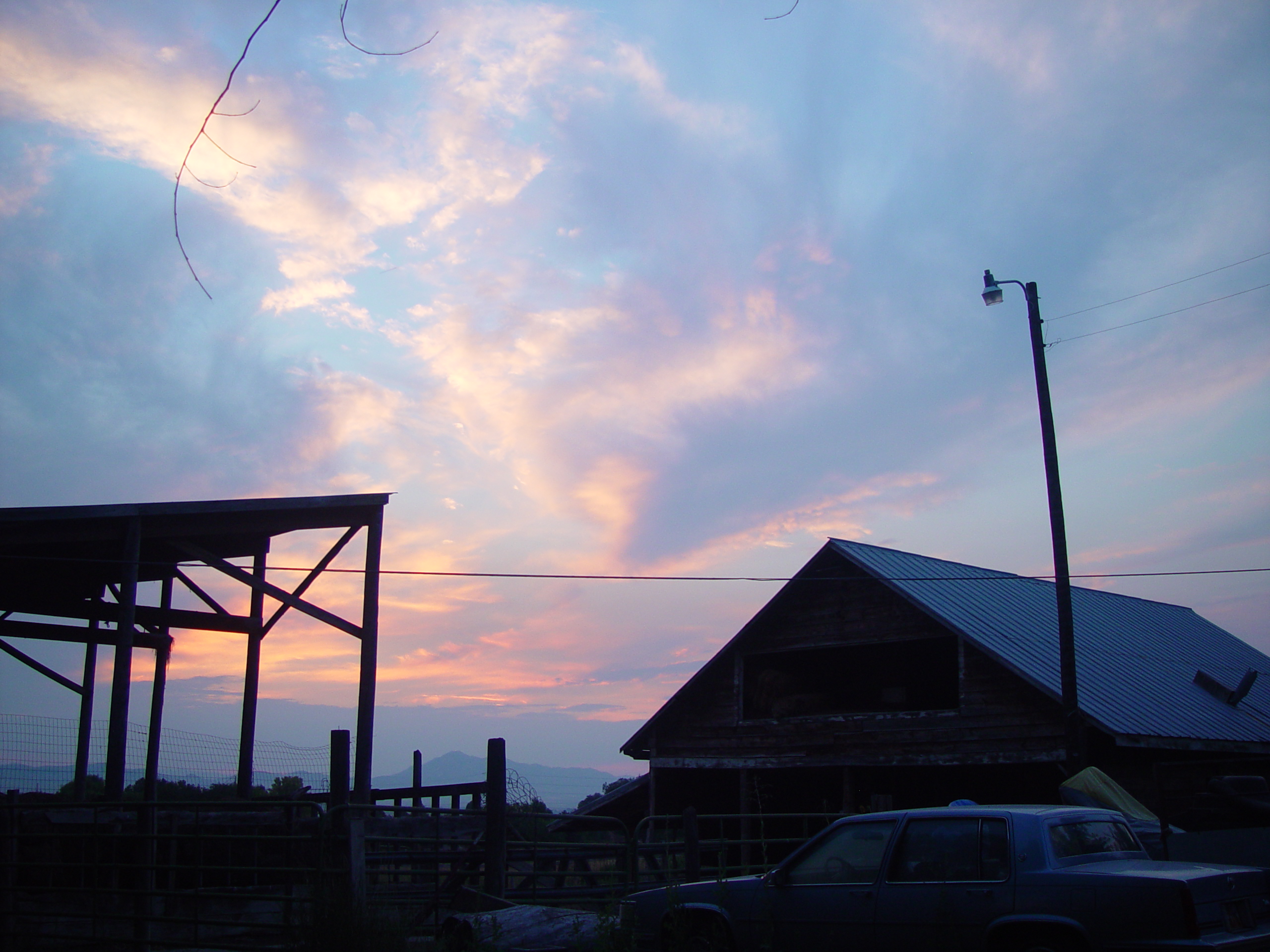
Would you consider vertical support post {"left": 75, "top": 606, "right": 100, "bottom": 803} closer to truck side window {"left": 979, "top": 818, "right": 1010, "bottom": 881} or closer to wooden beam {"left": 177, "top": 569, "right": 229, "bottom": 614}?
wooden beam {"left": 177, "top": 569, "right": 229, "bottom": 614}

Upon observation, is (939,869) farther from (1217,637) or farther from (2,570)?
(1217,637)

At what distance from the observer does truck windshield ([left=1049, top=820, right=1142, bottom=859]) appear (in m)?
6.82

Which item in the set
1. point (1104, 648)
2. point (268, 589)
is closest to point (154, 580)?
point (268, 589)

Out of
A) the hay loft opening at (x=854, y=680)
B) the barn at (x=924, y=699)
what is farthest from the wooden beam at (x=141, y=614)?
the hay loft opening at (x=854, y=680)

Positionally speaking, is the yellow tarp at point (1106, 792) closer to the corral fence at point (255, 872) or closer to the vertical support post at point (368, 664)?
the corral fence at point (255, 872)

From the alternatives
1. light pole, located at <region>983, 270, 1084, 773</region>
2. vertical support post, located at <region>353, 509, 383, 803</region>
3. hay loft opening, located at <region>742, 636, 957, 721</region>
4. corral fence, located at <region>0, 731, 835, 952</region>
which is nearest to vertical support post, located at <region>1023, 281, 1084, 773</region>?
light pole, located at <region>983, 270, 1084, 773</region>

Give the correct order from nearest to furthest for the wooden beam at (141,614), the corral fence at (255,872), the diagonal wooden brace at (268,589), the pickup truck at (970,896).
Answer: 1. the pickup truck at (970,896)
2. the corral fence at (255,872)
3. the diagonal wooden brace at (268,589)
4. the wooden beam at (141,614)

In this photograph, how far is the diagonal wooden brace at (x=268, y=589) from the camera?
13.6 m

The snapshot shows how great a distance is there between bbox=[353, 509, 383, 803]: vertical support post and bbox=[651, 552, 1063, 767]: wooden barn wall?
30.0 feet

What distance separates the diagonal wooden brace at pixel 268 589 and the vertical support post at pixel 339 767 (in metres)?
3.24

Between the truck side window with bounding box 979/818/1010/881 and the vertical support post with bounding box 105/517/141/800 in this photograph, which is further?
the vertical support post with bounding box 105/517/141/800

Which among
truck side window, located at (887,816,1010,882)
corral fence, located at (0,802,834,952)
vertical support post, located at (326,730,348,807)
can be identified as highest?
vertical support post, located at (326,730,348,807)

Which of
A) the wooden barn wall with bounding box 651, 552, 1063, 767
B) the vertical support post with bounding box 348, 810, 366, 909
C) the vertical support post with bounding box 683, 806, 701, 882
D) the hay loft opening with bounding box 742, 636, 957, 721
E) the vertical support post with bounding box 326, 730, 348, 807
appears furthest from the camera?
the hay loft opening with bounding box 742, 636, 957, 721

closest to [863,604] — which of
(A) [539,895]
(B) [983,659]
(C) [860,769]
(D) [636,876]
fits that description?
(B) [983,659]
